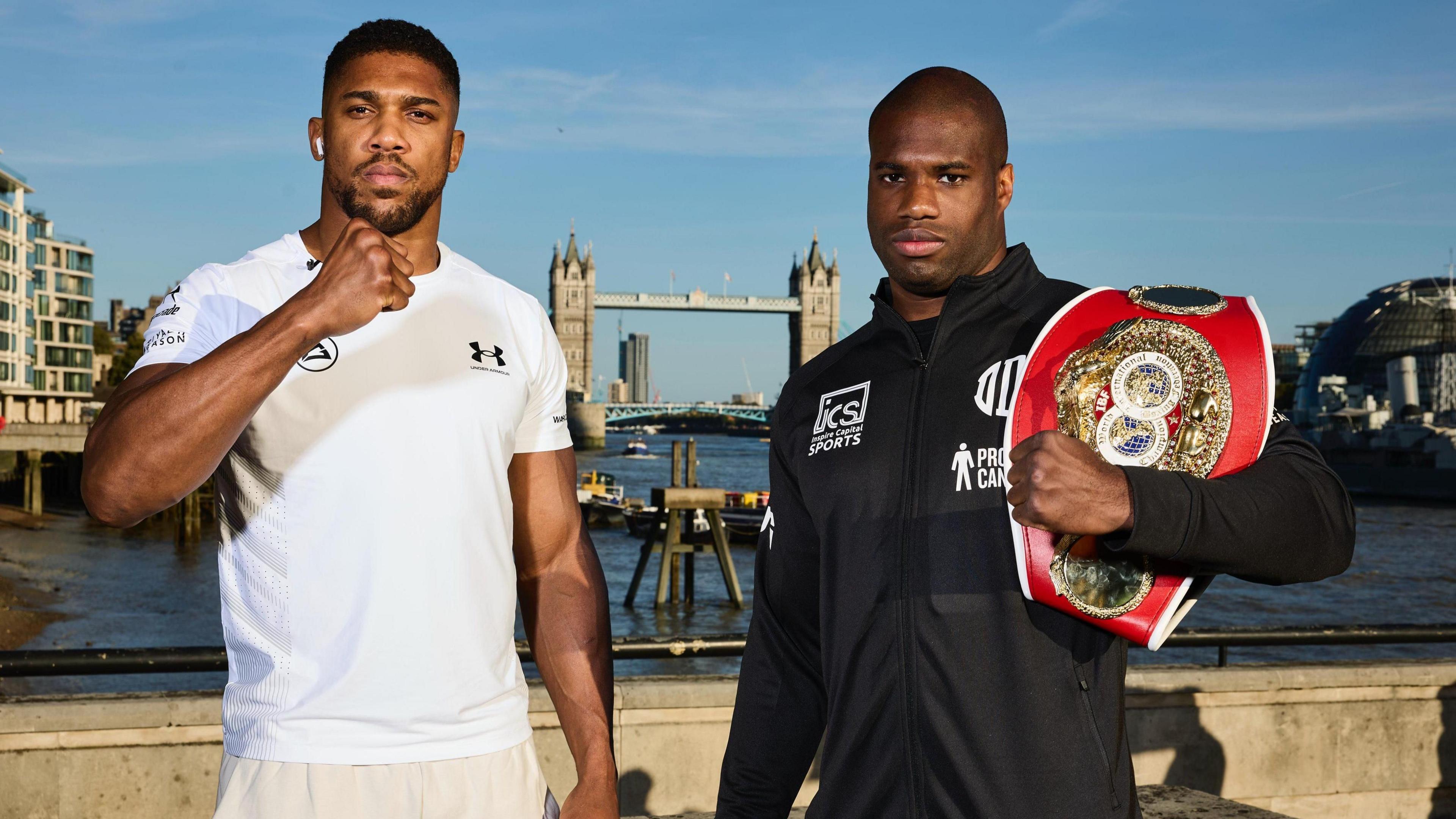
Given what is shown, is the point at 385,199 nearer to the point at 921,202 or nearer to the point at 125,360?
the point at 921,202

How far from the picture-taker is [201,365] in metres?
1.68

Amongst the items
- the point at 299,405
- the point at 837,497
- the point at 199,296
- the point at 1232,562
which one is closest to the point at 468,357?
the point at 299,405

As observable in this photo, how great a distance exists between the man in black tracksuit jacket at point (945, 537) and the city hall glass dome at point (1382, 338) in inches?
3856

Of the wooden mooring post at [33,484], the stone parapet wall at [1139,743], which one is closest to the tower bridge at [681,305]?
the wooden mooring post at [33,484]

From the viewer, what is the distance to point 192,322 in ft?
6.24

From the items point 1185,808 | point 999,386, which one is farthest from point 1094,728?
point 1185,808

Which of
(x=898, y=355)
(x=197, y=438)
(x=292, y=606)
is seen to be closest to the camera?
(x=197, y=438)

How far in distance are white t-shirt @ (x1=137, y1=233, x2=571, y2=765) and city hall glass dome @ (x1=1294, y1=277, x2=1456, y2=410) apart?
98.5 m

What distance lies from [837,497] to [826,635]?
24 cm

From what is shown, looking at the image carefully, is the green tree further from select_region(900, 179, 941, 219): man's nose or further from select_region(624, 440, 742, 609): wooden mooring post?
select_region(900, 179, 941, 219): man's nose

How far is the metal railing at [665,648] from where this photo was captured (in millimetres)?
3545

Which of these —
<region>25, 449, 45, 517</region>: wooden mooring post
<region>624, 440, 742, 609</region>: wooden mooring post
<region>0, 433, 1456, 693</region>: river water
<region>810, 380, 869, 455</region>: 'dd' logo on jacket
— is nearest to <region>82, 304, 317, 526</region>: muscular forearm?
<region>810, 380, 869, 455</region>: 'dd' logo on jacket

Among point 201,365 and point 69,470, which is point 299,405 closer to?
point 201,365

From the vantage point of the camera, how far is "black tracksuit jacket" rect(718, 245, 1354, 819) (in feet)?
5.83
